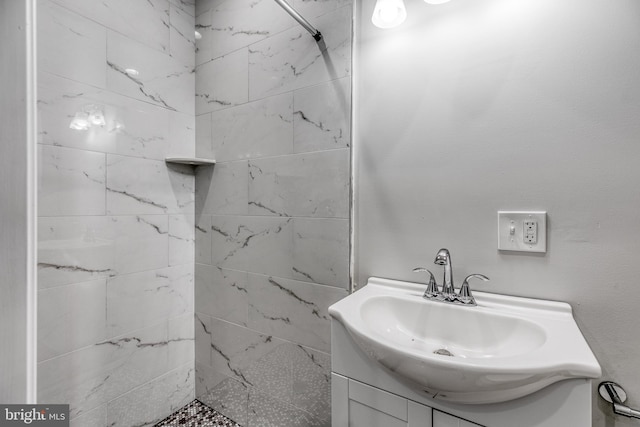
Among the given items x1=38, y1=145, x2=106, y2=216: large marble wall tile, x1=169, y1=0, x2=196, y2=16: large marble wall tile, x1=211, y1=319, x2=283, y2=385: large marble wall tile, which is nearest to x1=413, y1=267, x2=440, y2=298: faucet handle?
x1=211, y1=319, x2=283, y2=385: large marble wall tile

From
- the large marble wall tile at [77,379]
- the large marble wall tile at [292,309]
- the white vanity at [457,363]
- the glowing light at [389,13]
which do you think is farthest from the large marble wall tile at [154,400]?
the glowing light at [389,13]

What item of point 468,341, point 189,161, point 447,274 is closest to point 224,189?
point 189,161

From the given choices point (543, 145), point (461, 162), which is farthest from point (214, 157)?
point (543, 145)

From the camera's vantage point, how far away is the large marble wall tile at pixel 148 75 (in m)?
1.33

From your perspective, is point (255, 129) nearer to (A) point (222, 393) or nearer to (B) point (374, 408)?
(B) point (374, 408)

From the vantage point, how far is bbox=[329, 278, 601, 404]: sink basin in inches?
22.8

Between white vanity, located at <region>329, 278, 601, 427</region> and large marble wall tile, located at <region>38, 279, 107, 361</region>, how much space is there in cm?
114

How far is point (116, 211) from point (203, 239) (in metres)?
0.46

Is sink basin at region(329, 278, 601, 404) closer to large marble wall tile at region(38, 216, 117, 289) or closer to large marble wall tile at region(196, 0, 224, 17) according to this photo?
large marble wall tile at region(38, 216, 117, 289)

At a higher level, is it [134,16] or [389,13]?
[134,16]

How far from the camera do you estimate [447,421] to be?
70 cm

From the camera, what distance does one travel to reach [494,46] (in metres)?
0.95

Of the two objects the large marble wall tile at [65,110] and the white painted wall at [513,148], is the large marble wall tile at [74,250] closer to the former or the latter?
the large marble wall tile at [65,110]

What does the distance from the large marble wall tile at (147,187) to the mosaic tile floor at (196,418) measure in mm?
1141
